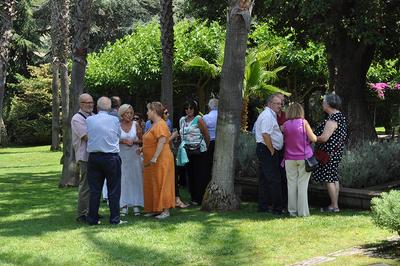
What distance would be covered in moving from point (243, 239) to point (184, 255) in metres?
1.03

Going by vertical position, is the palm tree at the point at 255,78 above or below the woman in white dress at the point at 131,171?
above

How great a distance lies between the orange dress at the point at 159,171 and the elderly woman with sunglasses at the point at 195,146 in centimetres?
101

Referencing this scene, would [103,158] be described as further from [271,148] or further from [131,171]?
[271,148]

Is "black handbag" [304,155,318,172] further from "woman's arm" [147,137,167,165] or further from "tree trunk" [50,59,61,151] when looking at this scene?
"tree trunk" [50,59,61,151]

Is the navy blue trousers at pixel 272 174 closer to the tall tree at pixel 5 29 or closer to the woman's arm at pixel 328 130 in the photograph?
the woman's arm at pixel 328 130

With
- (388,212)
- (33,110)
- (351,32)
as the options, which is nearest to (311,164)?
(388,212)

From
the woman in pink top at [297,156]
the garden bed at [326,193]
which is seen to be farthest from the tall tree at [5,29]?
the woman in pink top at [297,156]

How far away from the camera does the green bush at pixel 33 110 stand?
38281 mm

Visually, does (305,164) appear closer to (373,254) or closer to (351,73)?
(373,254)

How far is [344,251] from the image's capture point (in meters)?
6.92

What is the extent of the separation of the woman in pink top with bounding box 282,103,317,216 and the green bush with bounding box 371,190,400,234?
2.41 m

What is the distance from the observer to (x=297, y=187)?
925 cm

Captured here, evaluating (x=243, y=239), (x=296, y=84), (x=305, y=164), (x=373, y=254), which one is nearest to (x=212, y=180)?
(x=305, y=164)

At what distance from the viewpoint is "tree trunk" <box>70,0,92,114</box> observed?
1362cm
